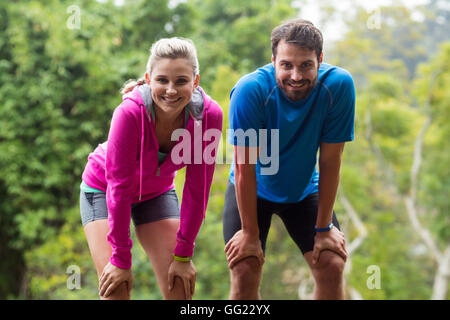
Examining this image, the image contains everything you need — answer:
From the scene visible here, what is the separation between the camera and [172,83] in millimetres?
1577

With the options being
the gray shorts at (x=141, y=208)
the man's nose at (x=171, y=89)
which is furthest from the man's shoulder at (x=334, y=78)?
the gray shorts at (x=141, y=208)

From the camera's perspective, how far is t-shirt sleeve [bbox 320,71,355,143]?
157 cm

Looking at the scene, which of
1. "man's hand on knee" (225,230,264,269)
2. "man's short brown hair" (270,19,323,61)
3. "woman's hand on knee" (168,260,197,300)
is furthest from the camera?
"woman's hand on knee" (168,260,197,300)

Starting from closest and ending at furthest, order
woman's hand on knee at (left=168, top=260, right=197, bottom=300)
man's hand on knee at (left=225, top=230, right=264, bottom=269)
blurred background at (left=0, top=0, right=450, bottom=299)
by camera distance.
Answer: man's hand on knee at (left=225, top=230, right=264, bottom=269) < woman's hand on knee at (left=168, top=260, right=197, bottom=300) < blurred background at (left=0, top=0, right=450, bottom=299)

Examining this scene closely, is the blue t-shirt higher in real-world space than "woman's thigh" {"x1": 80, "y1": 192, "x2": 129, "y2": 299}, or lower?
higher

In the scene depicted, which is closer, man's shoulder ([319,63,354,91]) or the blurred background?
man's shoulder ([319,63,354,91])

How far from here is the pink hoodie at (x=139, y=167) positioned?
161 cm

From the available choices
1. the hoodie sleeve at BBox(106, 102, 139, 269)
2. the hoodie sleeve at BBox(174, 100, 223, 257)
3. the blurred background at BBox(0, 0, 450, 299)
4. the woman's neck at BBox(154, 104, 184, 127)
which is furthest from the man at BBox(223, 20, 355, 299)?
the blurred background at BBox(0, 0, 450, 299)

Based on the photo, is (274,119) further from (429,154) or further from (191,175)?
(429,154)

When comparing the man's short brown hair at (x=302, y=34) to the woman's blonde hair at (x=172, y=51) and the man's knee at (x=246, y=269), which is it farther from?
the man's knee at (x=246, y=269)

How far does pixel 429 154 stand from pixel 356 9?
154 inches

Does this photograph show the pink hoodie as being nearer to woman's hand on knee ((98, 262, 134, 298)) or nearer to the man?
woman's hand on knee ((98, 262, 134, 298))

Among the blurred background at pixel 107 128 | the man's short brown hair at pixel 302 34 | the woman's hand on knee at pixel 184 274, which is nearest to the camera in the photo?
the man's short brown hair at pixel 302 34

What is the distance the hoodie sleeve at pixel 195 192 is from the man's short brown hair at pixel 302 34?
35 cm
